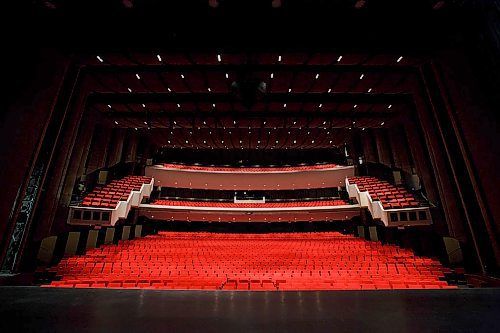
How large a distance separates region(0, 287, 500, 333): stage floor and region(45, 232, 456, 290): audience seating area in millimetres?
3913

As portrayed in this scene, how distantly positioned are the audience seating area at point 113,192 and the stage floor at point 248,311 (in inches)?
416

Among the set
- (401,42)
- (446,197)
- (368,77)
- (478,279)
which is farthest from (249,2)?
(478,279)

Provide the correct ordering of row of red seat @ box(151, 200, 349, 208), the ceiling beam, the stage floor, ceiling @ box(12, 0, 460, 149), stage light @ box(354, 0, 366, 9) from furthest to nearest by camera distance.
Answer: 1. row of red seat @ box(151, 200, 349, 208)
2. the ceiling beam
3. ceiling @ box(12, 0, 460, 149)
4. stage light @ box(354, 0, 366, 9)
5. the stage floor

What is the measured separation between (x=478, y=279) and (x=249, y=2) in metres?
8.60

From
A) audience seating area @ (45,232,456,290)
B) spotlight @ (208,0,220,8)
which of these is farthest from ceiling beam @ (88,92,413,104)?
audience seating area @ (45,232,456,290)

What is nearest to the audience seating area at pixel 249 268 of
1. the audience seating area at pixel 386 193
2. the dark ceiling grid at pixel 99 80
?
the audience seating area at pixel 386 193

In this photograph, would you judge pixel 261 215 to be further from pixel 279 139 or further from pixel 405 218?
pixel 405 218

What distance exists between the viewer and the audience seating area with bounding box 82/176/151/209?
34.8 ft

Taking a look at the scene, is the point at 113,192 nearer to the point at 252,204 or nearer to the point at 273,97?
the point at 252,204

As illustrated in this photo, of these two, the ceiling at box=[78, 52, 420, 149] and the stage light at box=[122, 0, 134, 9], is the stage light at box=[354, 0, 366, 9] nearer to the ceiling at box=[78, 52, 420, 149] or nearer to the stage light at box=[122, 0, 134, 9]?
the ceiling at box=[78, 52, 420, 149]

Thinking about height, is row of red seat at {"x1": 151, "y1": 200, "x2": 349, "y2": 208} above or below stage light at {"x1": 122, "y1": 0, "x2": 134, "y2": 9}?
below

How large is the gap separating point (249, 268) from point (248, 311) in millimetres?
6884

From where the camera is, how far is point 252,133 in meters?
12.2

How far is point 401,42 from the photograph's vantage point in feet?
17.0
